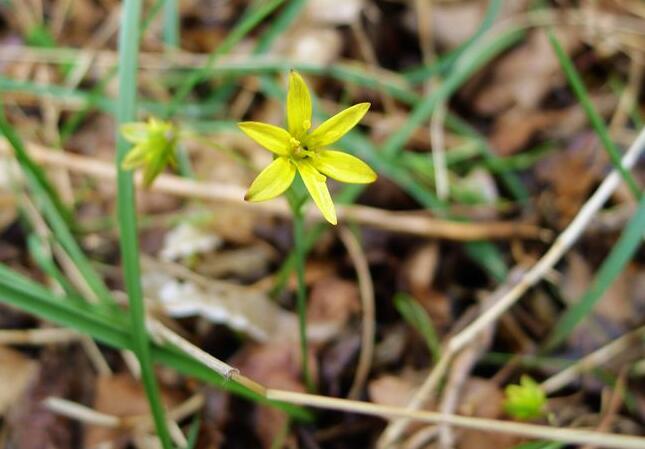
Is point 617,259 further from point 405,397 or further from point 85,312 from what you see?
point 85,312

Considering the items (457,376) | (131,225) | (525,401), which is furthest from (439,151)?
(131,225)

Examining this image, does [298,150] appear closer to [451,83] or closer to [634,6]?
[451,83]

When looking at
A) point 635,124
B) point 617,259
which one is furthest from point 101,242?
point 635,124

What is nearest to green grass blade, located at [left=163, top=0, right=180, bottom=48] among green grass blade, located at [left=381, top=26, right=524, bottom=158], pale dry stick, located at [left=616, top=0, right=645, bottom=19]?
green grass blade, located at [left=381, top=26, right=524, bottom=158]

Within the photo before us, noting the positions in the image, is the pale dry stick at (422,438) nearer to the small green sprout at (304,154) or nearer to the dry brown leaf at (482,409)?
the dry brown leaf at (482,409)

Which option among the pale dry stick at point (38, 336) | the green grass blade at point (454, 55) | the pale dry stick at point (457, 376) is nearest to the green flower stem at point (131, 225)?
the pale dry stick at point (38, 336)

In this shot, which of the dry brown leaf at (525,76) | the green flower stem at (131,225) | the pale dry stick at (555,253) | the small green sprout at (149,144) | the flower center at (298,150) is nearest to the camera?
the flower center at (298,150)
